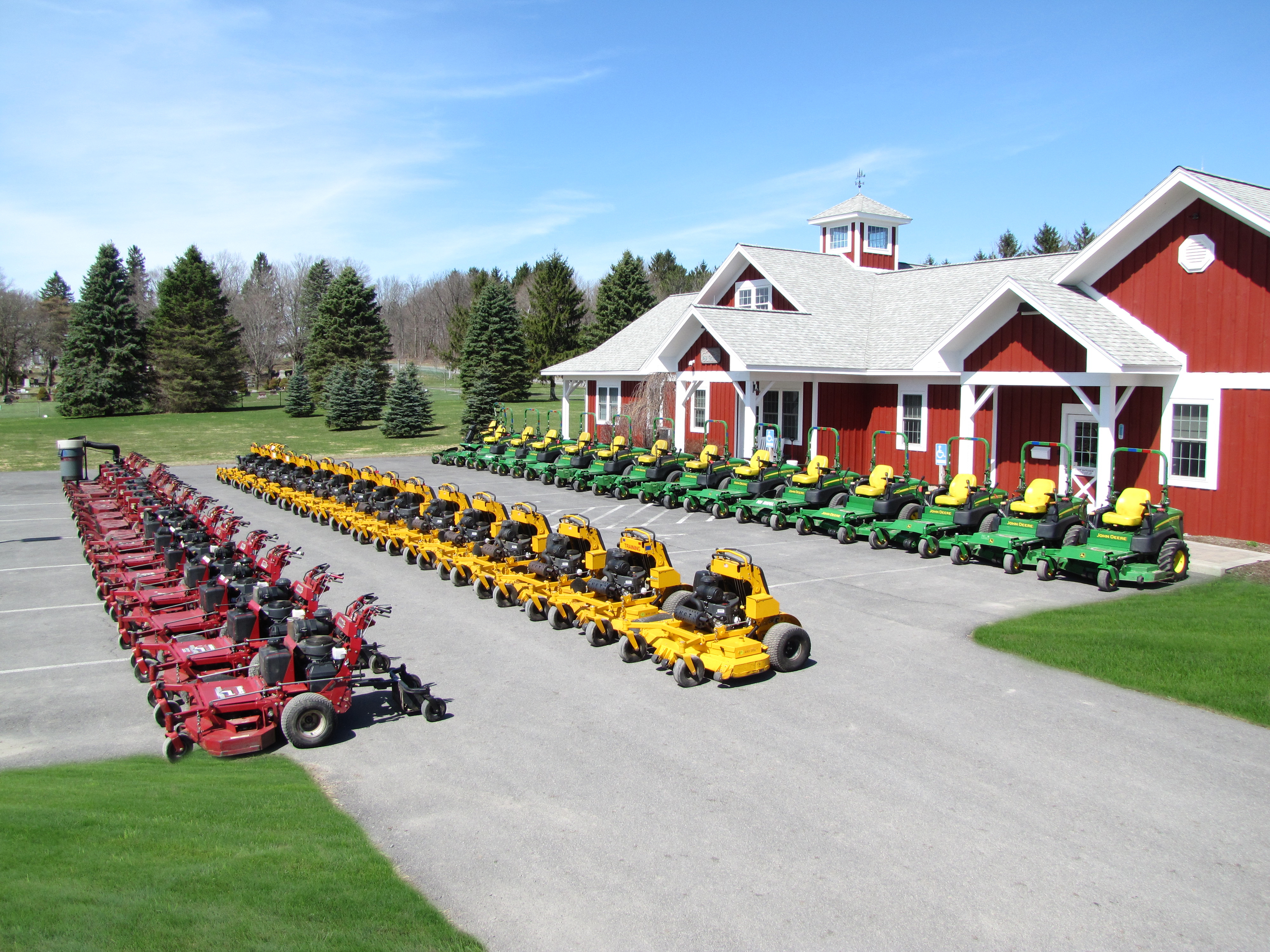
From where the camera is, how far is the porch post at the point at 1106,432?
18812mm

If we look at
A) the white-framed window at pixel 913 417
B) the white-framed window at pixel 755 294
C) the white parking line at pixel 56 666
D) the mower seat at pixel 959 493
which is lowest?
the white parking line at pixel 56 666

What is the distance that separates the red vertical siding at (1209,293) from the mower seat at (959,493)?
540cm

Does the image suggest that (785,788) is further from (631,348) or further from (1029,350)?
(631,348)

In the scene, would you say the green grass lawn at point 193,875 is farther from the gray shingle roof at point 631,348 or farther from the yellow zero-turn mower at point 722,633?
the gray shingle roof at point 631,348

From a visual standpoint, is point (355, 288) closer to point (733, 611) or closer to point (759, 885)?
point (733, 611)

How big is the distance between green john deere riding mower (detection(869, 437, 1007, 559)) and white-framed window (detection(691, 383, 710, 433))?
42.8 feet

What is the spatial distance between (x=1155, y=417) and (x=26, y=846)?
20177mm

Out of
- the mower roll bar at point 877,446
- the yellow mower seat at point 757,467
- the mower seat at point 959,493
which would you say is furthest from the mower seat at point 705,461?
the mower seat at point 959,493

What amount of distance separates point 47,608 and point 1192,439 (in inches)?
812

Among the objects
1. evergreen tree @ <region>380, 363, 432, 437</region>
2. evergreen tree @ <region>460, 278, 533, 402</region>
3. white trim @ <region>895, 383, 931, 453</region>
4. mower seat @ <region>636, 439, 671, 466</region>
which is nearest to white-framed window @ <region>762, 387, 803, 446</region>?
white trim @ <region>895, 383, 931, 453</region>

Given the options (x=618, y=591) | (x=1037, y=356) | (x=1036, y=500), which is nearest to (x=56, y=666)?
(x=618, y=591)

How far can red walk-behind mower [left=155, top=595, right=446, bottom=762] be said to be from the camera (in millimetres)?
8477

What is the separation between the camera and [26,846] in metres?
5.48

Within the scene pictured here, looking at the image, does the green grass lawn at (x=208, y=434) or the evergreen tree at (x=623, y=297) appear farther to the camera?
the evergreen tree at (x=623, y=297)
